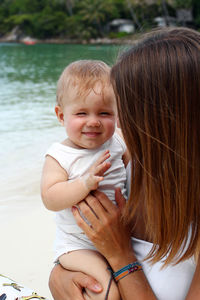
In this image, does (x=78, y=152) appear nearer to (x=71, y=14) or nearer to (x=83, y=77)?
(x=83, y=77)

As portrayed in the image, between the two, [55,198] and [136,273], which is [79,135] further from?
[136,273]

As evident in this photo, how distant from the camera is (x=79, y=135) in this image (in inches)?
57.1

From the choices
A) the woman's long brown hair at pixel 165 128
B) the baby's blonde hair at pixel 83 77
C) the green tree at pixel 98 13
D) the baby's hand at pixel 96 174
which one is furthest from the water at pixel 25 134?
the green tree at pixel 98 13

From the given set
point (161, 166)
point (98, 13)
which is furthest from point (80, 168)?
point (98, 13)

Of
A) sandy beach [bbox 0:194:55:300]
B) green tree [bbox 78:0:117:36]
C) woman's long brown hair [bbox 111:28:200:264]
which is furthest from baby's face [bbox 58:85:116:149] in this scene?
green tree [bbox 78:0:117:36]

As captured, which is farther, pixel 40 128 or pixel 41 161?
pixel 40 128

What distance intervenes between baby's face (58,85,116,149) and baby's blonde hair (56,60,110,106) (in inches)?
1.0

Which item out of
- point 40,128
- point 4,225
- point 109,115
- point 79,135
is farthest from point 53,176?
point 40,128

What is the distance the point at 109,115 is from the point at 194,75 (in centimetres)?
50

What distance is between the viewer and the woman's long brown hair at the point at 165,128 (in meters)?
1.04

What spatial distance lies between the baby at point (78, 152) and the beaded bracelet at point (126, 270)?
9 cm

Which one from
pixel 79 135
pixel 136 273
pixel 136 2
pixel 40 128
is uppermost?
pixel 79 135

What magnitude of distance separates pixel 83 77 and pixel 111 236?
64 centimetres

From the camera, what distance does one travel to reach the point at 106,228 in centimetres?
126
